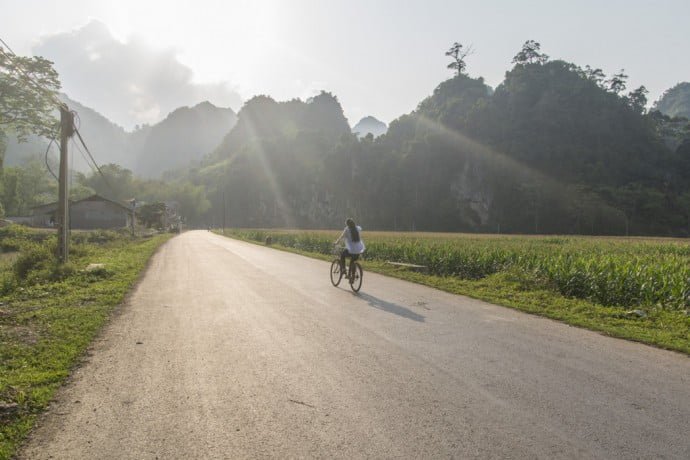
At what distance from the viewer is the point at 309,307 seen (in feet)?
31.6

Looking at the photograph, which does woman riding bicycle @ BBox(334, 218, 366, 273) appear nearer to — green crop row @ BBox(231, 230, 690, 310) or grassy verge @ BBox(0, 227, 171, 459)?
green crop row @ BBox(231, 230, 690, 310)

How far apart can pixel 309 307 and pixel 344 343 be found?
3.11m

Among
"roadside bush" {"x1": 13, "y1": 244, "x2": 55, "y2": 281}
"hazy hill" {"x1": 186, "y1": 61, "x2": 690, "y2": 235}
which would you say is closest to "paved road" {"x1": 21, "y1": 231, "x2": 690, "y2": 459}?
"roadside bush" {"x1": 13, "y1": 244, "x2": 55, "y2": 281}

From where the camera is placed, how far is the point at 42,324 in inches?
302

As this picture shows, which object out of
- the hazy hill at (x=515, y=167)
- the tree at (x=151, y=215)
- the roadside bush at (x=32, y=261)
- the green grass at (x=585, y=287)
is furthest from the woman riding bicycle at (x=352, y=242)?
the hazy hill at (x=515, y=167)

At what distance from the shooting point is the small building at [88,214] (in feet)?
210

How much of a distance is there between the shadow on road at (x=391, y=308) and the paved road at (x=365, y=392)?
34 cm

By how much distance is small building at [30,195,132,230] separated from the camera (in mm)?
63875

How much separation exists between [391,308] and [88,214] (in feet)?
222

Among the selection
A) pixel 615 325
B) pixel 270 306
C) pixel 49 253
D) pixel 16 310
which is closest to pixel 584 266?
pixel 615 325

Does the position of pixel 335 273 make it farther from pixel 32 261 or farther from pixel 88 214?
pixel 88 214

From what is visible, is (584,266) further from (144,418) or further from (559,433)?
(144,418)

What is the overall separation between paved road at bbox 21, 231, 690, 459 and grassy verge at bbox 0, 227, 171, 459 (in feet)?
0.80

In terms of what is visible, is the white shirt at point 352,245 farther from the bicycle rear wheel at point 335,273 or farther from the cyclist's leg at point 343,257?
the bicycle rear wheel at point 335,273
